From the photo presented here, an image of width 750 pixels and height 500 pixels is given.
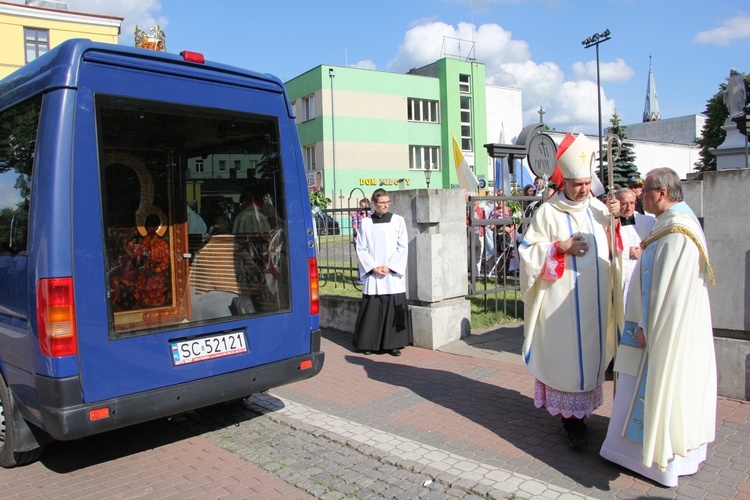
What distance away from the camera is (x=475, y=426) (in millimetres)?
5051

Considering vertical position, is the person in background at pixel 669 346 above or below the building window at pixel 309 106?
below

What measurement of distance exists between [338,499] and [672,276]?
2.37 metres

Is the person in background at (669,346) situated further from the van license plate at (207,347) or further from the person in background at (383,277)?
the person in background at (383,277)

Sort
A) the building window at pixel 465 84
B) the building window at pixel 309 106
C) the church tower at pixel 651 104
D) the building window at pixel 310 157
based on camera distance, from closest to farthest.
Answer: the building window at pixel 309 106 < the building window at pixel 310 157 < the building window at pixel 465 84 < the church tower at pixel 651 104

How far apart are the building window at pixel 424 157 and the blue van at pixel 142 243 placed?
37.8 metres

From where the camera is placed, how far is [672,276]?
3.63 meters

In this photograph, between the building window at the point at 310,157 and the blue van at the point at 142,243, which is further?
the building window at the point at 310,157

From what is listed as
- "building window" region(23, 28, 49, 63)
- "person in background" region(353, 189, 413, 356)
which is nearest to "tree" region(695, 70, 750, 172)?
"building window" region(23, 28, 49, 63)

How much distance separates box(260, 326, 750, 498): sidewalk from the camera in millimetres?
3910

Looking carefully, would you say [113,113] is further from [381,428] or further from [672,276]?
[672,276]

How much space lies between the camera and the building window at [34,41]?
35000mm

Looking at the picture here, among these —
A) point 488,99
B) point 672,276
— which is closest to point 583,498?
point 672,276

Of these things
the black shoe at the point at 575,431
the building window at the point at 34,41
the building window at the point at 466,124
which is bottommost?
the black shoe at the point at 575,431

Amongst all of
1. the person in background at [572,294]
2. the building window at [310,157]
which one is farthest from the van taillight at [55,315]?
the building window at [310,157]
